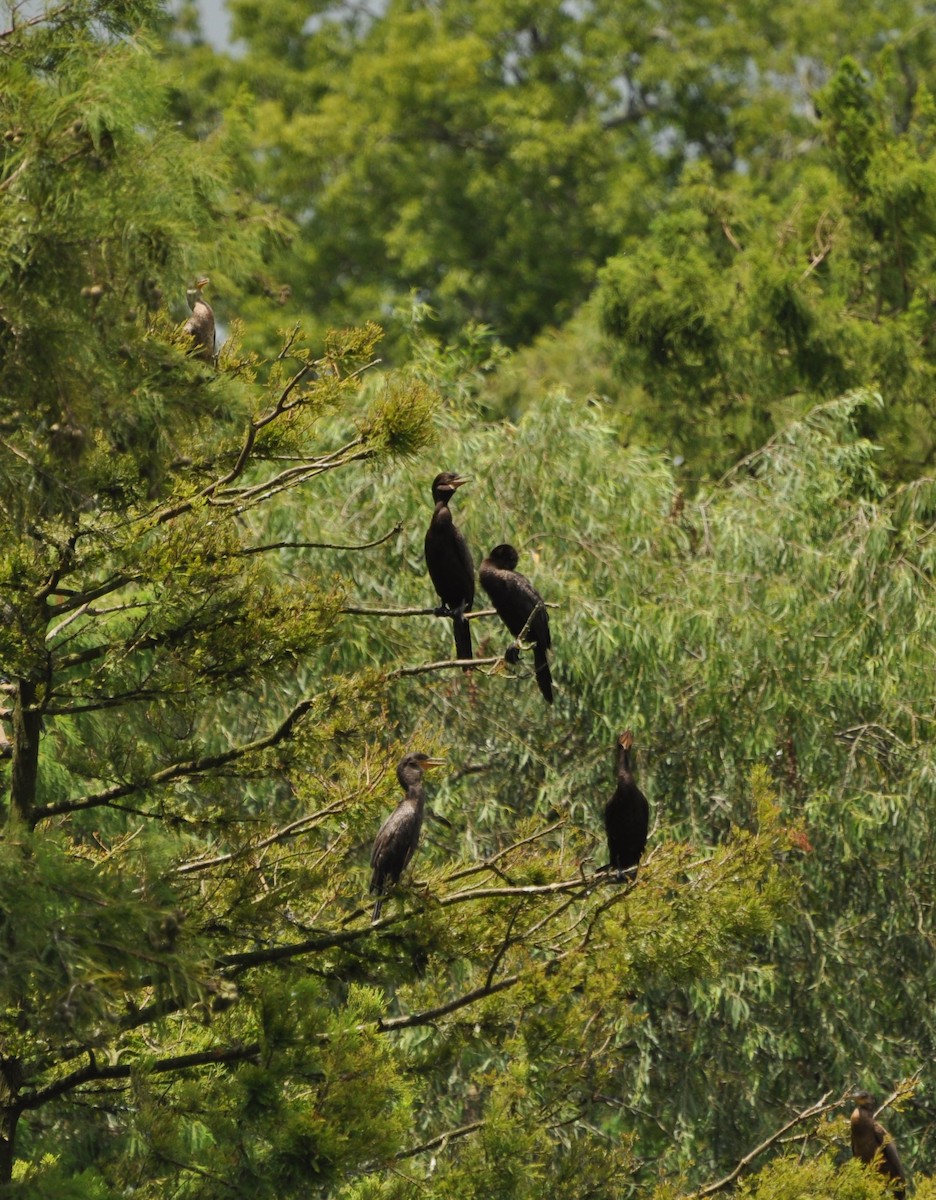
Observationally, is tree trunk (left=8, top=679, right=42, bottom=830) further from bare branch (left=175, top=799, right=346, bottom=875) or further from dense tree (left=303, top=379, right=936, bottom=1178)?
dense tree (left=303, top=379, right=936, bottom=1178)

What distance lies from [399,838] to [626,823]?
174cm

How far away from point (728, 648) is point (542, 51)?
19878 mm

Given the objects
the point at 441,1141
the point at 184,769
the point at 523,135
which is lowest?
the point at 441,1141

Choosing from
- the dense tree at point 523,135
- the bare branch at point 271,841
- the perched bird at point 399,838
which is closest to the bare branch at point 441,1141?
the perched bird at point 399,838

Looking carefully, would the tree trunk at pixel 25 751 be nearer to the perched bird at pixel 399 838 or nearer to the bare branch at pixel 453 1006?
the perched bird at pixel 399 838

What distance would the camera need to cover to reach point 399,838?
22.2ft

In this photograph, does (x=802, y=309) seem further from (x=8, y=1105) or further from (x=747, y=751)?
(x=8, y=1105)

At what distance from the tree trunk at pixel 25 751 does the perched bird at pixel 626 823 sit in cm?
284

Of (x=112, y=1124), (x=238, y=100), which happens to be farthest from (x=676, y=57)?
(x=112, y=1124)

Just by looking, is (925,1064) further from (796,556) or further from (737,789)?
(796,556)

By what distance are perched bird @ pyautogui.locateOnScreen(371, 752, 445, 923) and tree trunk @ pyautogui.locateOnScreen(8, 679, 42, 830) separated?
1.26 meters

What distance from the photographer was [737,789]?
10.2 metres

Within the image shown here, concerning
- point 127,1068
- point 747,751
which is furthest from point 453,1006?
point 747,751

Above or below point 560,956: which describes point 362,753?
above
